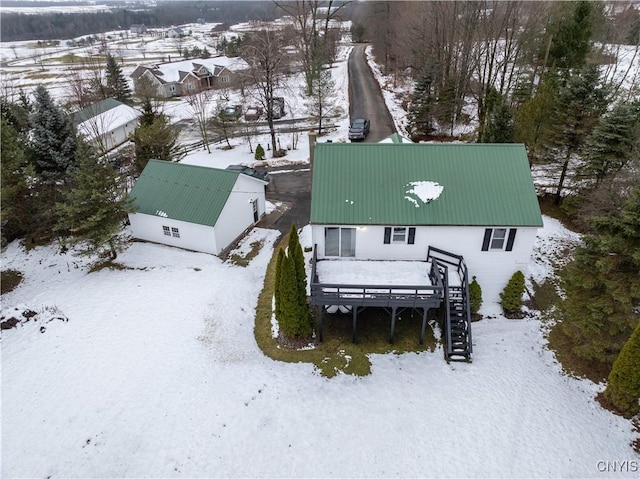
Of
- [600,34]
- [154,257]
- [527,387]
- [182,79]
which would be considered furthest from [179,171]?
[182,79]

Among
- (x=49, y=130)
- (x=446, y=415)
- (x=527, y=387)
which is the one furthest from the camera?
(x=49, y=130)

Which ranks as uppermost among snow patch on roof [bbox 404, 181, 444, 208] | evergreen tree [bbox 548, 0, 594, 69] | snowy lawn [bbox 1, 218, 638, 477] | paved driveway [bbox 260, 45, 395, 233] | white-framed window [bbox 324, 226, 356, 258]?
evergreen tree [bbox 548, 0, 594, 69]

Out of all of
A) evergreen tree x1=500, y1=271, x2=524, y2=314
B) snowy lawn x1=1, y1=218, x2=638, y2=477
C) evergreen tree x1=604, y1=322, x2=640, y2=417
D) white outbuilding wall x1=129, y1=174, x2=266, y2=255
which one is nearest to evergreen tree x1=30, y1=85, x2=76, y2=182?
white outbuilding wall x1=129, y1=174, x2=266, y2=255

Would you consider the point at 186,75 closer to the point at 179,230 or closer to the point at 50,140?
the point at 50,140

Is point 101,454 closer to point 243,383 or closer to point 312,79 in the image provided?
point 243,383

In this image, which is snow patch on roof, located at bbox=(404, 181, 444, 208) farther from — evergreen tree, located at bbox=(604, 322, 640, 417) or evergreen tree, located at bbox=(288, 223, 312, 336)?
evergreen tree, located at bbox=(604, 322, 640, 417)
